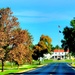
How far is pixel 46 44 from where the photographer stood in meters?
132

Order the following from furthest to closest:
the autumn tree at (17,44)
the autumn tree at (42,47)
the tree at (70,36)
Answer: the autumn tree at (42,47), the tree at (70,36), the autumn tree at (17,44)

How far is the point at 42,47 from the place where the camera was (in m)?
126

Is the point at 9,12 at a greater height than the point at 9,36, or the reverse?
the point at 9,12

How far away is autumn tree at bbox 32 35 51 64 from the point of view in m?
120

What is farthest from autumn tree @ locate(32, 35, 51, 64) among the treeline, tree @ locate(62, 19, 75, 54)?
the treeline

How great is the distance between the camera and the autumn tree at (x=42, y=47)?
120 metres

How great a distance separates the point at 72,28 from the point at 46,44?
63.8 meters

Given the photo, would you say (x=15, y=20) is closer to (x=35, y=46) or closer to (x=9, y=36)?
(x=9, y=36)

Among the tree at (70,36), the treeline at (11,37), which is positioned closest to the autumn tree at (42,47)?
the tree at (70,36)

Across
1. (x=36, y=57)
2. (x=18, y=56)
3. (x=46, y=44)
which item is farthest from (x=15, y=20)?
(x=46, y=44)

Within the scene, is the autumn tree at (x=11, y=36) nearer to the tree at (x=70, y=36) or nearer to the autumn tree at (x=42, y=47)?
the tree at (x=70, y=36)

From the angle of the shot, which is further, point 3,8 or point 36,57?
point 36,57

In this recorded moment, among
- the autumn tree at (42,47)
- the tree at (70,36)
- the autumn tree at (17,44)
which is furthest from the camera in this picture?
the autumn tree at (42,47)

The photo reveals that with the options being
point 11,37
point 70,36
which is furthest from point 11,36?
point 70,36
